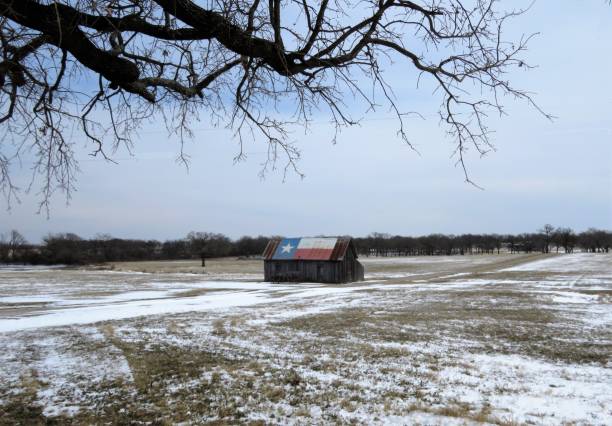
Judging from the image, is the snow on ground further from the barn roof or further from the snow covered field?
the snow covered field

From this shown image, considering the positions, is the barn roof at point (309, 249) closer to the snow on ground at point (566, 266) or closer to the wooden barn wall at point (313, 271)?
the wooden barn wall at point (313, 271)

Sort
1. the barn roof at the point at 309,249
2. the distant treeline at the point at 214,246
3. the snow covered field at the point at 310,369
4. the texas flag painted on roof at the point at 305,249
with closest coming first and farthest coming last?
the snow covered field at the point at 310,369 < the barn roof at the point at 309,249 < the texas flag painted on roof at the point at 305,249 < the distant treeline at the point at 214,246

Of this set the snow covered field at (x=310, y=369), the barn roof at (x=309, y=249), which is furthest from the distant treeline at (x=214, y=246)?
the snow covered field at (x=310, y=369)

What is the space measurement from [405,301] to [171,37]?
20.9 metres

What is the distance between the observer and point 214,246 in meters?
141

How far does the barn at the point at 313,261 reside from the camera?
147 feet

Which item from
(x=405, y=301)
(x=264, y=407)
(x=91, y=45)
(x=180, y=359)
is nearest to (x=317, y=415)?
(x=264, y=407)

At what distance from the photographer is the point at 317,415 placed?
6328mm

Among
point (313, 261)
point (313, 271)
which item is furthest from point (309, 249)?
point (313, 271)

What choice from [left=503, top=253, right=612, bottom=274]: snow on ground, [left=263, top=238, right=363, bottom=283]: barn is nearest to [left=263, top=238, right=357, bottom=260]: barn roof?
[left=263, top=238, right=363, bottom=283]: barn

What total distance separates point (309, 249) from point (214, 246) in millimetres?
97578

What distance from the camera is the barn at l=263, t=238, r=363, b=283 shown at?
44.8 m

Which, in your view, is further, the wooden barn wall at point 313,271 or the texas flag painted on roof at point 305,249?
the texas flag painted on roof at point 305,249

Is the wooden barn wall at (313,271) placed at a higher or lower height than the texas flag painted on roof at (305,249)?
lower
